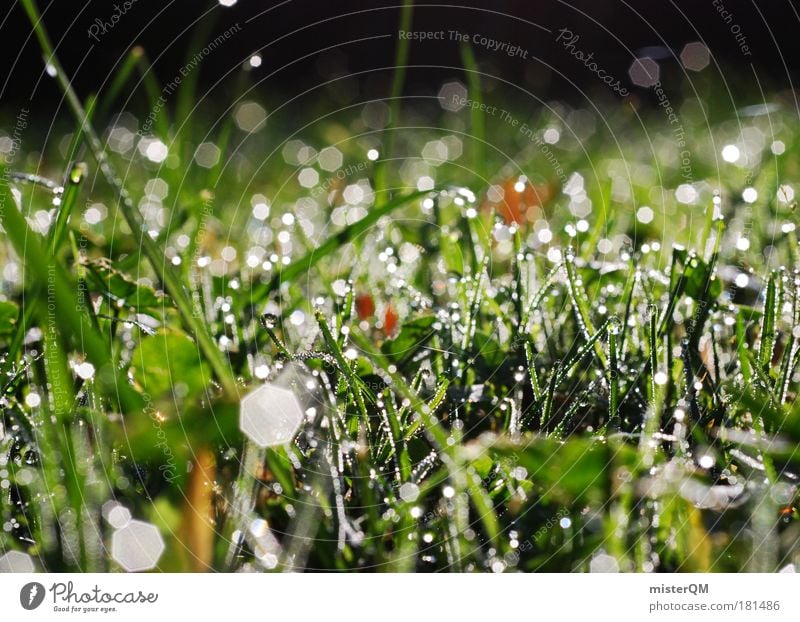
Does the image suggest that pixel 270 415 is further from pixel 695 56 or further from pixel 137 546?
pixel 695 56

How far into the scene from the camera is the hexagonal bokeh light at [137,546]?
0.45 meters

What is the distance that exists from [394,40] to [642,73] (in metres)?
0.69

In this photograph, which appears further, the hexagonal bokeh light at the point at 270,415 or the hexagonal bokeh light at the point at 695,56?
the hexagonal bokeh light at the point at 695,56

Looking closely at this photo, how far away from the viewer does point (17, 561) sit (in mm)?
466

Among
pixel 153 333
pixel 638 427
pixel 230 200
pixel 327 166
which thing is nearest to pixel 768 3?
pixel 327 166

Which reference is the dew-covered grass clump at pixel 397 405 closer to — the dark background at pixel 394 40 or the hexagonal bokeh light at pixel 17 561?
the hexagonal bokeh light at pixel 17 561

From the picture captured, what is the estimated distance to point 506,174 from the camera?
4.10 ft

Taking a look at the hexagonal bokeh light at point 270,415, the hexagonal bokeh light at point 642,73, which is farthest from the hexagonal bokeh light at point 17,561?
the hexagonal bokeh light at point 642,73

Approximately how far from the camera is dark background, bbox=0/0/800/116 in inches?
50.9

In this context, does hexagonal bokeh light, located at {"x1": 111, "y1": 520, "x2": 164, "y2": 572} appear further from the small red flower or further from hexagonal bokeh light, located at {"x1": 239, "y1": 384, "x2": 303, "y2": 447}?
the small red flower

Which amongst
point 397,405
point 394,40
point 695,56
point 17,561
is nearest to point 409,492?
point 397,405

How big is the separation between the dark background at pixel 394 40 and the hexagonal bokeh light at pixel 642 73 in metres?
0.03

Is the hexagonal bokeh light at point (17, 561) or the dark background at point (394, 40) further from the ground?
the dark background at point (394, 40)
